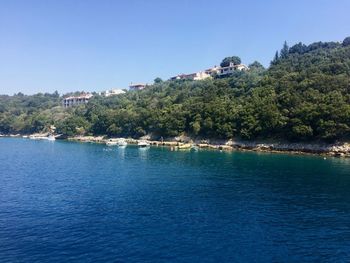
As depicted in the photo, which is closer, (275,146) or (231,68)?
(275,146)

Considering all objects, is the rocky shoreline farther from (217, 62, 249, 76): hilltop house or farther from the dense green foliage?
(217, 62, 249, 76): hilltop house

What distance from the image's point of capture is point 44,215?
31.7 meters

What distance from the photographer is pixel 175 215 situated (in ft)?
106

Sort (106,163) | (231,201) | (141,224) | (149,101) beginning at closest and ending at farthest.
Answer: (141,224) < (231,201) < (106,163) < (149,101)

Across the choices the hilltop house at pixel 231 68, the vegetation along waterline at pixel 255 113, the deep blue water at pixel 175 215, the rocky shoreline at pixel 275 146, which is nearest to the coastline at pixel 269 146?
the rocky shoreline at pixel 275 146

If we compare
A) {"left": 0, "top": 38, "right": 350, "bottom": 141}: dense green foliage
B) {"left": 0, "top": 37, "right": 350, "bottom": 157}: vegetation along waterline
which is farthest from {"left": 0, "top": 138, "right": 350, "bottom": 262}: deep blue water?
{"left": 0, "top": 38, "right": 350, "bottom": 141}: dense green foliage

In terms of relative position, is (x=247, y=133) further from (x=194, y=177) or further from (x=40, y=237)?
(x=40, y=237)

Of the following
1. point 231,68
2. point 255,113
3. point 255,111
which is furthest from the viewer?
point 231,68

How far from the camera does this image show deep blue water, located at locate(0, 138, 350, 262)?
937 inches

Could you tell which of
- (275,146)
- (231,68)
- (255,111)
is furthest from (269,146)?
(231,68)

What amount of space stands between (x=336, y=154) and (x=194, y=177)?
41036mm

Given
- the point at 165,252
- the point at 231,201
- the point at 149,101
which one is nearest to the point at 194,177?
the point at 231,201

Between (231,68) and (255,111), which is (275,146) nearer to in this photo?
(255,111)

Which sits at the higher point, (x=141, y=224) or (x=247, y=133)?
(x=247, y=133)
